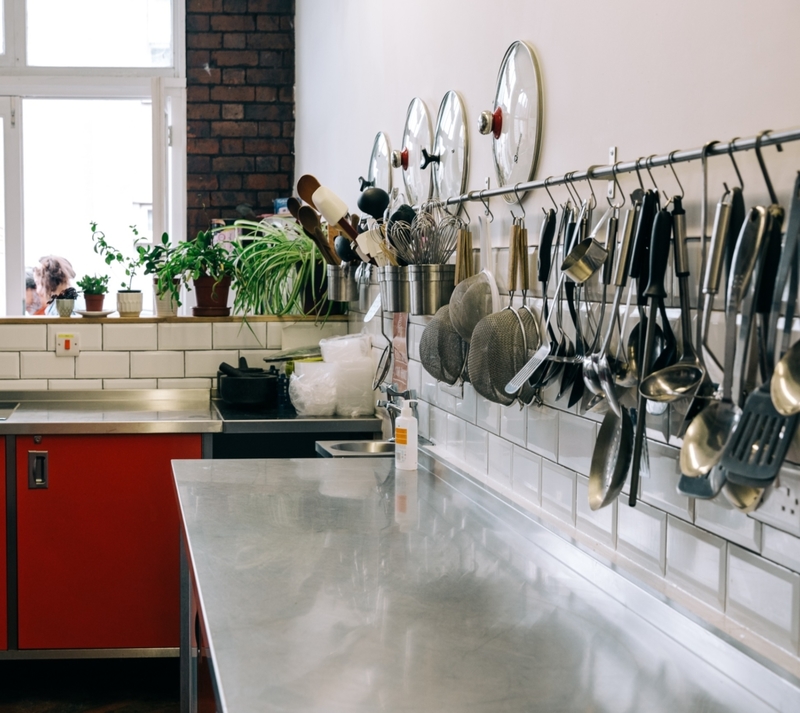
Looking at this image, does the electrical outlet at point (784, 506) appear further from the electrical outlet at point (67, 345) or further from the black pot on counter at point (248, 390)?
the electrical outlet at point (67, 345)

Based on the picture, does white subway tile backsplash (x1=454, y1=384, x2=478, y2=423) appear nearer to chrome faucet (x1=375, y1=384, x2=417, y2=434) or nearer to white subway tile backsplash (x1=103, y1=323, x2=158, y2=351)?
chrome faucet (x1=375, y1=384, x2=417, y2=434)

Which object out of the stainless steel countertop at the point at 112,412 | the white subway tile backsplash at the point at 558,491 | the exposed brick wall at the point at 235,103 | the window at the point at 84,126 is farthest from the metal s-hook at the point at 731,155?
the window at the point at 84,126

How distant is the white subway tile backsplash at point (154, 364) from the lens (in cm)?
369

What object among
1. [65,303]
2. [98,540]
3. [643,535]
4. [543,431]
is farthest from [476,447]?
[65,303]

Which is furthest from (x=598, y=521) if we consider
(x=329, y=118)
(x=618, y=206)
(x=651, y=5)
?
(x=329, y=118)

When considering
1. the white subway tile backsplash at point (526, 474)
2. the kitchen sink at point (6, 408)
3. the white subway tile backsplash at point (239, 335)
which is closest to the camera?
the white subway tile backsplash at point (526, 474)

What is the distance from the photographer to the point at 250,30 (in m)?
5.10

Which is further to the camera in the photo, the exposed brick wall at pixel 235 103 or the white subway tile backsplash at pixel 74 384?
Answer: the exposed brick wall at pixel 235 103

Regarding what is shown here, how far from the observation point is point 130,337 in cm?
368

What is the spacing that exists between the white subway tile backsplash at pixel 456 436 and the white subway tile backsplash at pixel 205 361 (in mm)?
1457

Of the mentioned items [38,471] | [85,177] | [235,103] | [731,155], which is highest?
[235,103]

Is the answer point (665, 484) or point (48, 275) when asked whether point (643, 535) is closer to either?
point (665, 484)

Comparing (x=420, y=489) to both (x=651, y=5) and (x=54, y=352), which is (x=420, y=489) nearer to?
(x=651, y=5)

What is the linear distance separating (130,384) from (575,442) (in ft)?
7.67
